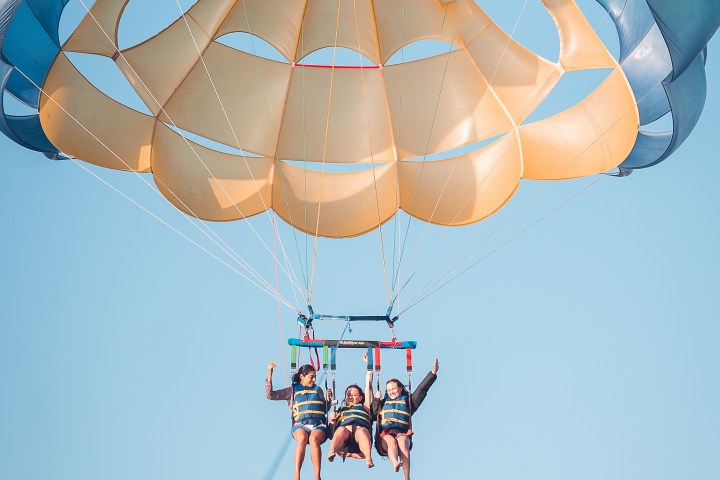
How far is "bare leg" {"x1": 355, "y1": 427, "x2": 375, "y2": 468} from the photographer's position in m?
13.0

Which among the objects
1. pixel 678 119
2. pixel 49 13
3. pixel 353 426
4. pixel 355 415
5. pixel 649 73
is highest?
pixel 49 13

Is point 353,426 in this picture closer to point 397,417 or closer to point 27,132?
point 397,417

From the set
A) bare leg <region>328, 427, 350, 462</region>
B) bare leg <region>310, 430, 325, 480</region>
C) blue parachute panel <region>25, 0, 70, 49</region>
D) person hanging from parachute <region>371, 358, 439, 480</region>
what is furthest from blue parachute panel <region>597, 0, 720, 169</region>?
blue parachute panel <region>25, 0, 70, 49</region>

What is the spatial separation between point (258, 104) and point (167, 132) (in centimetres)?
105

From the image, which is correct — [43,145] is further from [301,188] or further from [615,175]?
[615,175]

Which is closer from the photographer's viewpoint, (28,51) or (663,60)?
(663,60)

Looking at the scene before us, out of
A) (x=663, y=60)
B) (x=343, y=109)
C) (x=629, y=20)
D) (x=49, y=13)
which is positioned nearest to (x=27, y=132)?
(x=49, y=13)

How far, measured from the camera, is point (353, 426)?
43.2ft

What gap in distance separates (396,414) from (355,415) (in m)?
0.40

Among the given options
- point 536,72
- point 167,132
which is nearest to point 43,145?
point 167,132

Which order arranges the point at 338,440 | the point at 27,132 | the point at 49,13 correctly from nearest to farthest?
the point at 338,440 → the point at 49,13 → the point at 27,132

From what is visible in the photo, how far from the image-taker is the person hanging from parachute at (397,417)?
43.0 feet

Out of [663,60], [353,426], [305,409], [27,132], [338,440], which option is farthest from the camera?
[27,132]

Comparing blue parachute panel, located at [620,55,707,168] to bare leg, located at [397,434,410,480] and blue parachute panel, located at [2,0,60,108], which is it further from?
blue parachute panel, located at [2,0,60,108]
